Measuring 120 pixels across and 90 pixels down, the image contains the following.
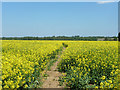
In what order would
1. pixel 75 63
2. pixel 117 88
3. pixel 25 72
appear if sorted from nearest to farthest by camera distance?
pixel 117 88
pixel 25 72
pixel 75 63

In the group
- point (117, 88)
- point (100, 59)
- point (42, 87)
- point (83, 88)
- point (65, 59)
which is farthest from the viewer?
point (65, 59)

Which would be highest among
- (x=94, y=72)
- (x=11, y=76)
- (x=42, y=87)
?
(x=11, y=76)

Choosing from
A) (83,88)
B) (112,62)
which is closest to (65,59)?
(112,62)

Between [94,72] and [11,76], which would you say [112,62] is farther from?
[11,76]

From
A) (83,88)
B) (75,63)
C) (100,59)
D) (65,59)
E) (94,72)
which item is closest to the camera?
(83,88)

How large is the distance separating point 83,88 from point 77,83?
0.30 metres

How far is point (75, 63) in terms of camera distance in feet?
28.1

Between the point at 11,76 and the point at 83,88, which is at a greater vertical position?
the point at 11,76

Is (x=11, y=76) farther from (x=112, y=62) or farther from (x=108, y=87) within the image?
(x=112, y=62)

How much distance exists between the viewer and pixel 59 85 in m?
6.53

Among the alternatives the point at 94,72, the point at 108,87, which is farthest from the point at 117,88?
the point at 94,72

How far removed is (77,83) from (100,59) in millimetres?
2394

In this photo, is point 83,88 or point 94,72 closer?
point 83,88

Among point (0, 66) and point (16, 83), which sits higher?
point (0, 66)
